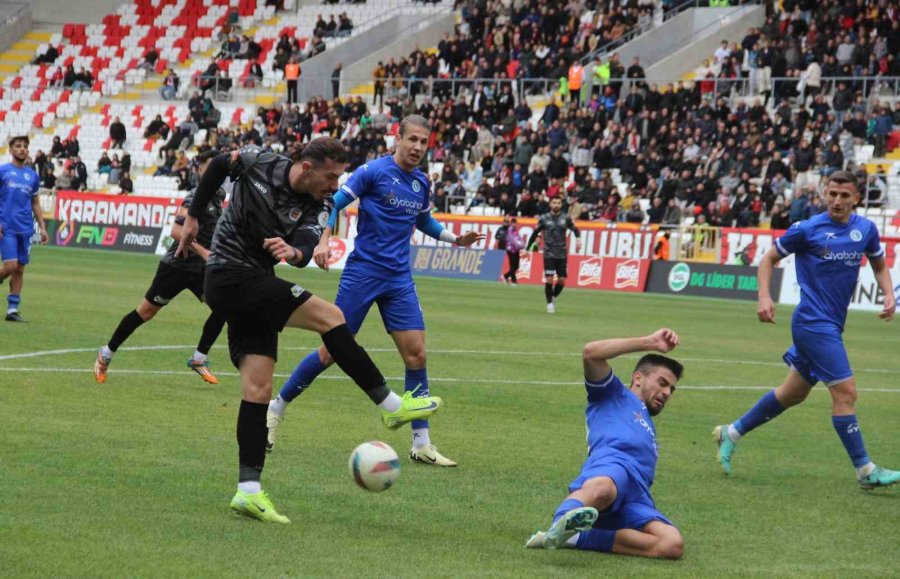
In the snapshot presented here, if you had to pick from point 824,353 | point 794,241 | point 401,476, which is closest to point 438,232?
point 401,476

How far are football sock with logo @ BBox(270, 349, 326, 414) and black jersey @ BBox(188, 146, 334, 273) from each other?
88.6 inches

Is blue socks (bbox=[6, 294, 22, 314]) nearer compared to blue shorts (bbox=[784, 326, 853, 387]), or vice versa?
blue shorts (bbox=[784, 326, 853, 387])

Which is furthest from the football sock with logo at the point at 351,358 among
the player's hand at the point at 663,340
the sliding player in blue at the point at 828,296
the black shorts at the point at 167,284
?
the black shorts at the point at 167,284

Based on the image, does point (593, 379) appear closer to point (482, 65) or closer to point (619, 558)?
point (619, 558)

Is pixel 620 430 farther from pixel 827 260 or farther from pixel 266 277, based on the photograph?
pixel 827 260

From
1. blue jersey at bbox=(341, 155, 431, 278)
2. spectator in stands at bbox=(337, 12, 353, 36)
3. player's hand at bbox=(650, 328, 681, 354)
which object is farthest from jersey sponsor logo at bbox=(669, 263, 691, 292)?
player's hand at bbox=(650, 328, 681, 354)

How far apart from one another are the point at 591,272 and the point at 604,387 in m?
29.5

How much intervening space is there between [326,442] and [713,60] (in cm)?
3860

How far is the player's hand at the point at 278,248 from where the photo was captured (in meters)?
7.20

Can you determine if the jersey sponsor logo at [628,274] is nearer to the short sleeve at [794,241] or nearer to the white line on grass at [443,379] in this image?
the white line on grass at [443,379]

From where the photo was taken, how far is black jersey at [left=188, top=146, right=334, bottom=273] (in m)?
7.44

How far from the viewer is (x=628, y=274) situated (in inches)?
1400

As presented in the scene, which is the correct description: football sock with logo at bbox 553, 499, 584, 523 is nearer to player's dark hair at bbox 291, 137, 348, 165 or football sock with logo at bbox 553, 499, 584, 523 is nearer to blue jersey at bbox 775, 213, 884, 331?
player's dark hair at bbox 291, 137, 348, 165

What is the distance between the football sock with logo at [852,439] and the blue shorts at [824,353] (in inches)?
10.8
